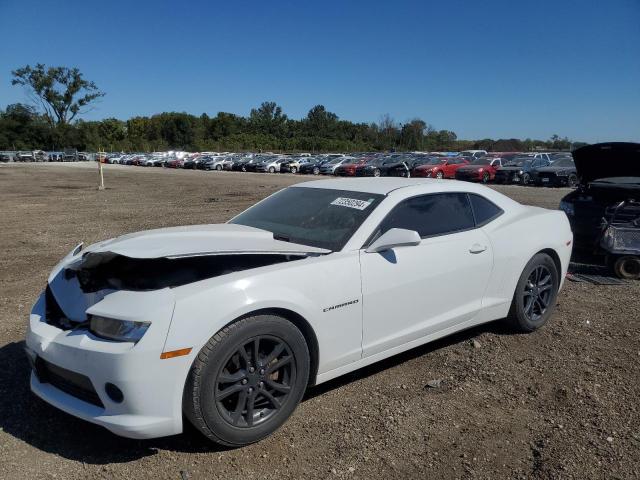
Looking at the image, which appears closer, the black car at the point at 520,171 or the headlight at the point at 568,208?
the headlight at the point at 568,208

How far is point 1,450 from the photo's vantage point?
285cm

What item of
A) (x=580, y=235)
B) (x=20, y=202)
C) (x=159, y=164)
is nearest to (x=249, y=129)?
(x=159, y=164)

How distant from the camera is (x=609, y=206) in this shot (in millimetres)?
7148

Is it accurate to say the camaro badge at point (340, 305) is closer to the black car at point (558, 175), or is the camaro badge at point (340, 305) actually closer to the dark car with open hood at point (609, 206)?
the dark car with open hood at point (609, 206)

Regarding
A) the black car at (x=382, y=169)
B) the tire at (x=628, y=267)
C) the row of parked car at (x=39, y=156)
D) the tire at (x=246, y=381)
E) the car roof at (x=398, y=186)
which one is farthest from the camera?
the row of parked car at (x=39, y=156)

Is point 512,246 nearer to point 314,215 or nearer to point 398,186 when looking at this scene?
point 398,186

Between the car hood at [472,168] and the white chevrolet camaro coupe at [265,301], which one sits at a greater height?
the car hood at [472,168]

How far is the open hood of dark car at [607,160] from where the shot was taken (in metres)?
6.88

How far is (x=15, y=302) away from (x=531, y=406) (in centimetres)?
493

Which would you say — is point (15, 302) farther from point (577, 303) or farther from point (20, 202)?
point (20, 202)

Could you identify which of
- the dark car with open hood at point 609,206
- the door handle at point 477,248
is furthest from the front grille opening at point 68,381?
the dark car with open hood at point 609,206

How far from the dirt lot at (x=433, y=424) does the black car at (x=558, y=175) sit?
70.3 ft

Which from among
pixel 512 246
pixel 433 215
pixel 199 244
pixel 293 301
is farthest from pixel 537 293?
pixel 199 244

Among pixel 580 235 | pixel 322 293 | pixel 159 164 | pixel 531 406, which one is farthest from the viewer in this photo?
pixel 159 164
